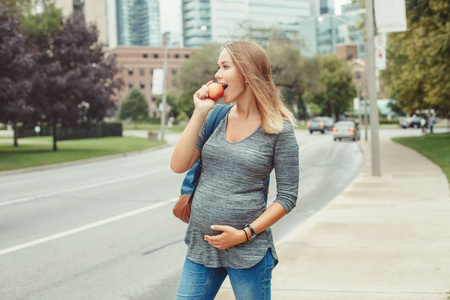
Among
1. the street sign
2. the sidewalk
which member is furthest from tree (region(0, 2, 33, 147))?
the sidewalk

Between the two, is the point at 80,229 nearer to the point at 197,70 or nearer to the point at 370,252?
the point at 370,252

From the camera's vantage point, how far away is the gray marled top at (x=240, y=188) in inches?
102

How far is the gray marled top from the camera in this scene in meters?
2.60

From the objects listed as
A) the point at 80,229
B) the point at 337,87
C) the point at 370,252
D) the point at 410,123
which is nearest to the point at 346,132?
the point at 80,229

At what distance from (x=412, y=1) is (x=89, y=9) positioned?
118821mm

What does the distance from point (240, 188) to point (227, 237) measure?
0.22 metres

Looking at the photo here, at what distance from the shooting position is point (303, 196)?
42.2ft

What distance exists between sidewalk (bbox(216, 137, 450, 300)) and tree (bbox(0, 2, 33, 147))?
18277 millimetres

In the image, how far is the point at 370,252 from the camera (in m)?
6.61

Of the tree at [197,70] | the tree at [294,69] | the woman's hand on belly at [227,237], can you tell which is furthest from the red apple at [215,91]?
the tree at [294,69]

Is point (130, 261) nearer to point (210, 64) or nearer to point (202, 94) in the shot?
point (202, 94)

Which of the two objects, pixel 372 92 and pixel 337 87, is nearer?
pixel 372 92

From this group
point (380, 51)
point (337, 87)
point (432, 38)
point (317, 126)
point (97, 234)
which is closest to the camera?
point (97, 234)

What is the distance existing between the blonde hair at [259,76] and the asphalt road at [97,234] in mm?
3336
